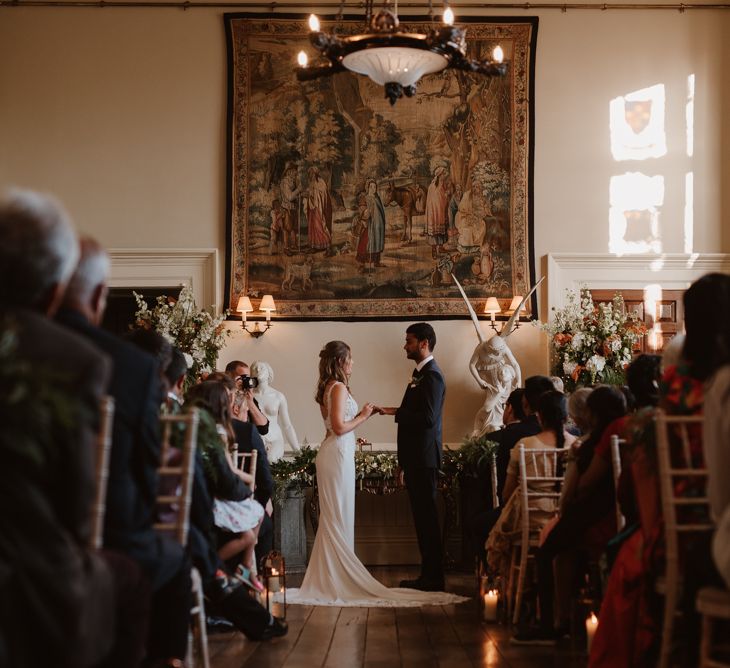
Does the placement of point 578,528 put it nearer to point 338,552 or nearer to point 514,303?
point 338,552

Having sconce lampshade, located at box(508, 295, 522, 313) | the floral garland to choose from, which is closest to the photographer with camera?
the floral garland

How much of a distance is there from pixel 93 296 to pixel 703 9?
9.96 m

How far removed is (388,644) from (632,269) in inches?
253

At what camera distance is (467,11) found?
11.2 meters

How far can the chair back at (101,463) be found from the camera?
2.50 metres

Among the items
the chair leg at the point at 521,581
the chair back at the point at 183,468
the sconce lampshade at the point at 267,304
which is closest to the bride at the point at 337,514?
the chair leg at the point at 521,581

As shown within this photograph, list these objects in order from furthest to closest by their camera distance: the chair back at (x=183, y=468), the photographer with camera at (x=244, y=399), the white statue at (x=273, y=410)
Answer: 1. the white statue at (x=273, y=410)
2. the photographer with camera at (x=244, y=399)
3. the chair back at (x=183, y=468)

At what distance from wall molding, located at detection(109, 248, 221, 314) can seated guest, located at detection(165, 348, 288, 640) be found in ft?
17.4

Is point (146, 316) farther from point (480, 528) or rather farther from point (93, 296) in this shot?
point (93, 296)

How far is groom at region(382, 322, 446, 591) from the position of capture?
802 cm

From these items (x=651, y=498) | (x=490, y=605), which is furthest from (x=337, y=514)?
(x=651, y=498)

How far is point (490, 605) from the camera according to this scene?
6.37 meters

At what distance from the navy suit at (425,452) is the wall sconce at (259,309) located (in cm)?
309

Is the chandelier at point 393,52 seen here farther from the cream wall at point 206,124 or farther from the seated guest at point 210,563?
the cream wall at point 206,124
